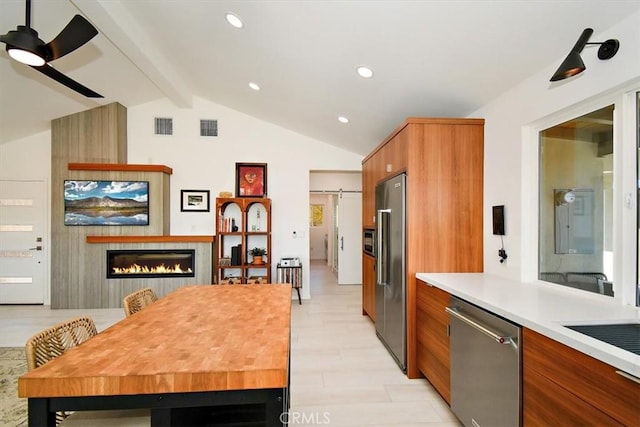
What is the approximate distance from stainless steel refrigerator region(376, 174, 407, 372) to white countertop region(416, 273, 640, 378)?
1.50ft

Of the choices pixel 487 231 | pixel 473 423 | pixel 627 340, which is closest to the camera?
pixel 627 340

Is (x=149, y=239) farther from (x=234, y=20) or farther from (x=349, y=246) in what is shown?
(x=349, y=246)

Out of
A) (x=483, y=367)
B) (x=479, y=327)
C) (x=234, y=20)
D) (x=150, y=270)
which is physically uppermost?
(x=234, y=20)

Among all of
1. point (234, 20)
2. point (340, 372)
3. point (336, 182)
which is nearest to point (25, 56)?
point (234, 20)

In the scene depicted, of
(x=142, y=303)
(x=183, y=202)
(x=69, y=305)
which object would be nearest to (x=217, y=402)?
(x=142, y=303)

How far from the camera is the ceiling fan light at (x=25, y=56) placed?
2.03 m

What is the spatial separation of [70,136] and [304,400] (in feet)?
18.0

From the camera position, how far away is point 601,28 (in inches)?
65.1

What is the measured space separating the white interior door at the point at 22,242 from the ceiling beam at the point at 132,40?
300cm

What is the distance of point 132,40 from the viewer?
3.18 meters

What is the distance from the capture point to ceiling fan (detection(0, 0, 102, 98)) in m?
1.96

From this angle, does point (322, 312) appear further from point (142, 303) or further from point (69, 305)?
point (69, 305)

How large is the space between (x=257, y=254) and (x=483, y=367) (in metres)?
4.12

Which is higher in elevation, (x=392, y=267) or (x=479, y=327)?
(x=392, y=267)
